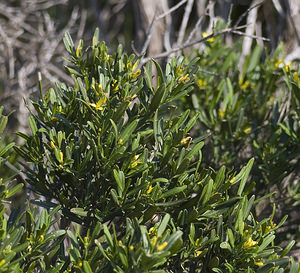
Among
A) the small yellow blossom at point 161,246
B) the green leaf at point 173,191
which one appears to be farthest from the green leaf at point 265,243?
the small yellow blossom at point 161,246

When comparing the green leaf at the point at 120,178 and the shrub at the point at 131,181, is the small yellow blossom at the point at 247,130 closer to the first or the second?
the shrub at the point at 131,181

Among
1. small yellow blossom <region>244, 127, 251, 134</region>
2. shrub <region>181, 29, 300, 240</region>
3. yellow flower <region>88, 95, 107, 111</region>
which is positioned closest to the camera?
yellow flower <region>88, 95, 107, 111</region>

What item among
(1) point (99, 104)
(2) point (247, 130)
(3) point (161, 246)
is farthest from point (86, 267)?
(2) point (247, 130)

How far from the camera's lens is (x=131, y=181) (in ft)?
6.52

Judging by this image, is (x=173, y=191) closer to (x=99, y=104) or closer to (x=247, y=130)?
(x=99, y=104)

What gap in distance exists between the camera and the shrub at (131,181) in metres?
1.88

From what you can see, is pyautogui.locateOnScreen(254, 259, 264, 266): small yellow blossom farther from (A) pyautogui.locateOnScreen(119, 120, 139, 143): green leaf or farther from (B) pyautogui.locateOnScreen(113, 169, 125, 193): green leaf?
(A) pyautogui.locateOnScreen(119, 120, 139, 143): green leaf

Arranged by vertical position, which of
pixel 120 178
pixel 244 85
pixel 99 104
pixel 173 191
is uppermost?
pixel 99 104

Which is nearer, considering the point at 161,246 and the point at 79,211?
the point at 161,246

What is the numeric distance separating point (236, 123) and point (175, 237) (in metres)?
1.64

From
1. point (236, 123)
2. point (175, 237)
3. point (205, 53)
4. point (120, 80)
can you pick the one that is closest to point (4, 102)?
point (205, 53)

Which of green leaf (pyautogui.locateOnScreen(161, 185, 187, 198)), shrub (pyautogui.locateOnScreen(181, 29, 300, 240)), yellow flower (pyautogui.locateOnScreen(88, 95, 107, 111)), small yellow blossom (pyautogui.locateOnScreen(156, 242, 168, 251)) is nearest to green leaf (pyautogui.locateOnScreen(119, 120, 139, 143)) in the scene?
yellow flower (pyautogui.locateOnScreen(88, 95, 107, 111))

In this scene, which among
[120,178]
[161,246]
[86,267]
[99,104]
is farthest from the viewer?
[99,104]

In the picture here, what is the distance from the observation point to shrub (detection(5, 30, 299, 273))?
6.17 feet
